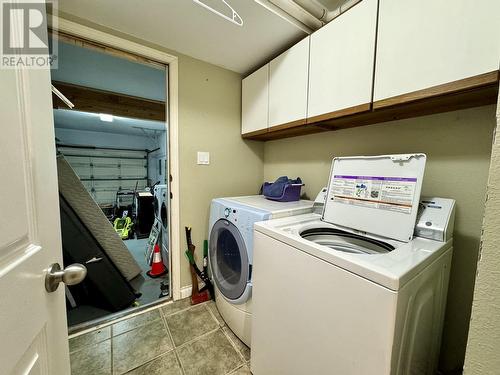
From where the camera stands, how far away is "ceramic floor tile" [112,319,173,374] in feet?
4.00

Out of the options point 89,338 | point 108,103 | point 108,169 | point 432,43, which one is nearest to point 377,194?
point 432,43

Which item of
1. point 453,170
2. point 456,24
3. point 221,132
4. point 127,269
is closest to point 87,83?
point 221,132

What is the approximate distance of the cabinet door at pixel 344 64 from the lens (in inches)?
40.4

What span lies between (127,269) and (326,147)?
→ 7.38 ft

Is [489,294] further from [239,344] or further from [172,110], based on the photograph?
[172,110]

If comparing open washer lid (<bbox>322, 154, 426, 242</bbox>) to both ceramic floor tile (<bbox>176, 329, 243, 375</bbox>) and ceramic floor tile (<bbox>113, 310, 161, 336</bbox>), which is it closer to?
ceramic floor tile (<bbox>176, 329, 243, 375</bbox>)

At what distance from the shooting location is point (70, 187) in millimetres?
1646

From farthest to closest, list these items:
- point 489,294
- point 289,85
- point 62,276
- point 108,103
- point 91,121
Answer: point 91,121 → point 108,103 → point 289,85 → point 62,276 → point 489,294

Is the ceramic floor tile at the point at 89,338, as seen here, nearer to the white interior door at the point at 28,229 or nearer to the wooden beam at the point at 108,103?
the white interior door at the point at 28,229

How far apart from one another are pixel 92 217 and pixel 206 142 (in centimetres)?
125

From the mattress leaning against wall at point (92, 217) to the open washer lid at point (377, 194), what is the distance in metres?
1.95

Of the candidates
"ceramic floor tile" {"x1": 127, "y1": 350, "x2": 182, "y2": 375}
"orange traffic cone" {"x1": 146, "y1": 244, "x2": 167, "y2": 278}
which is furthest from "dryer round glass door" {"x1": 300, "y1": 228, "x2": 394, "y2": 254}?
"orange traffic cone" {"x1": 146, "y1": 244, "x2": 167, "y2": 278}

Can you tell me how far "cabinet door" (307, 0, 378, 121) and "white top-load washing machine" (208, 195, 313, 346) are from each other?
698 mm

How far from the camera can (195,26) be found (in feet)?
4.51
